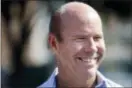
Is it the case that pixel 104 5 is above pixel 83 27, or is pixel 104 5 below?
above

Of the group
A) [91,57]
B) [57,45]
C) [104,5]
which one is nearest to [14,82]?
[57,45]

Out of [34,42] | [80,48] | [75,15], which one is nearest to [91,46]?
[80,48]

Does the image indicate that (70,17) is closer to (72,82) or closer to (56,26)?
(56,26)

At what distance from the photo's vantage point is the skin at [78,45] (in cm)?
148

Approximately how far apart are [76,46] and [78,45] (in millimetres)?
11

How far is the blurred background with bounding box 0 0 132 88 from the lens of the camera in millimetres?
1578

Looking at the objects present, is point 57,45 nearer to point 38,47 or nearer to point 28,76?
point 38,47

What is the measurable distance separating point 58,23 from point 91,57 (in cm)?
23

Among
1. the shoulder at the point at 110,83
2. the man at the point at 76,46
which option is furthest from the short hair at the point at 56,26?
the shoulder at the point at 110,83

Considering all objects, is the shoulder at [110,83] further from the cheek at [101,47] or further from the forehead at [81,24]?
the forehead at [81,24]

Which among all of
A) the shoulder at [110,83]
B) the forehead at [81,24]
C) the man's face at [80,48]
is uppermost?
the forehead at [81,24]

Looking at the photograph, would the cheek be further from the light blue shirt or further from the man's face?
the light blue shirt

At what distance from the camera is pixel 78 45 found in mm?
1502

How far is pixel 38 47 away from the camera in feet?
5.16
